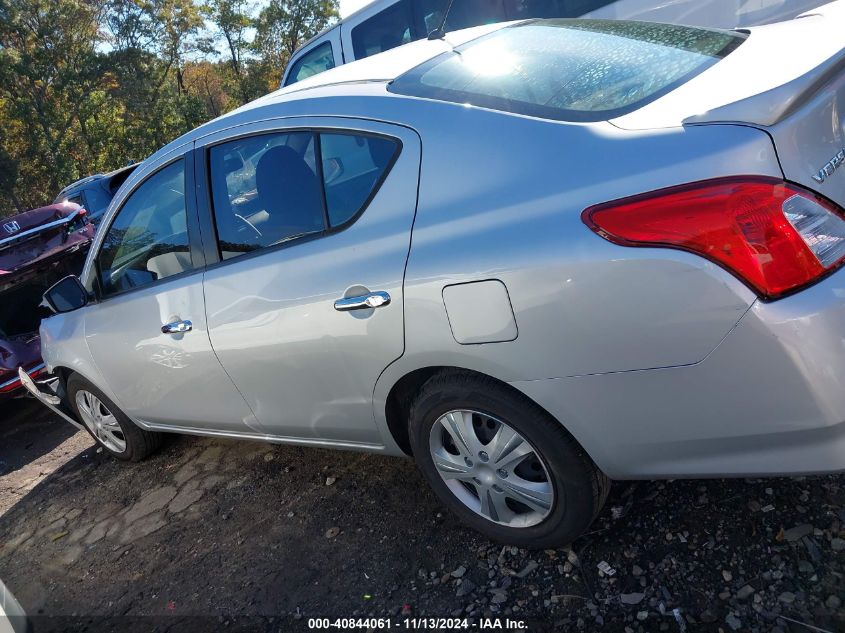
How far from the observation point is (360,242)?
2.25 m

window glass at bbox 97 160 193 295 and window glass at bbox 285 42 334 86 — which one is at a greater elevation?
window glass at bbox 285 42 334 86

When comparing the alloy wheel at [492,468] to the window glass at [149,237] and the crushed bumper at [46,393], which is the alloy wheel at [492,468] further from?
the crushed bumper at [46,393]

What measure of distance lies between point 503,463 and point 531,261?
2.53 ft

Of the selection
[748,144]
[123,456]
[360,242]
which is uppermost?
[748,144]

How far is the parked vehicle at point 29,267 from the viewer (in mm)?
5008

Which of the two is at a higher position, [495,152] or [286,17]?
[286,17]

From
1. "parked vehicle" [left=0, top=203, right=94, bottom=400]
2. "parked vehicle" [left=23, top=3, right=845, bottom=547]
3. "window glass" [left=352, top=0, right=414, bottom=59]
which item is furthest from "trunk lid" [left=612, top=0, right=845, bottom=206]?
"window glass" [left=352, top=0, right=414, bottom=59]

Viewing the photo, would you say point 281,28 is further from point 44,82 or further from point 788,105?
point 788,105

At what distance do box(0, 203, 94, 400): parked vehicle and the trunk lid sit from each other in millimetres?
4893

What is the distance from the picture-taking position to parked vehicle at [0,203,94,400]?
5008mm

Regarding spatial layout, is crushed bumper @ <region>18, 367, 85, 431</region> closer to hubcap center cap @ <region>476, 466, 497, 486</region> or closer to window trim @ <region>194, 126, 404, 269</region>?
window trim @ <region>194, 126, 404, 269</region>

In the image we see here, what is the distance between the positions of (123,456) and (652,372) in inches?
135

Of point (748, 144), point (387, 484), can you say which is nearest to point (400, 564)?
point (387, 484)

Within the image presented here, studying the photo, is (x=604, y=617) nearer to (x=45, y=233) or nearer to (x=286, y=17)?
(x=45, y=233)
